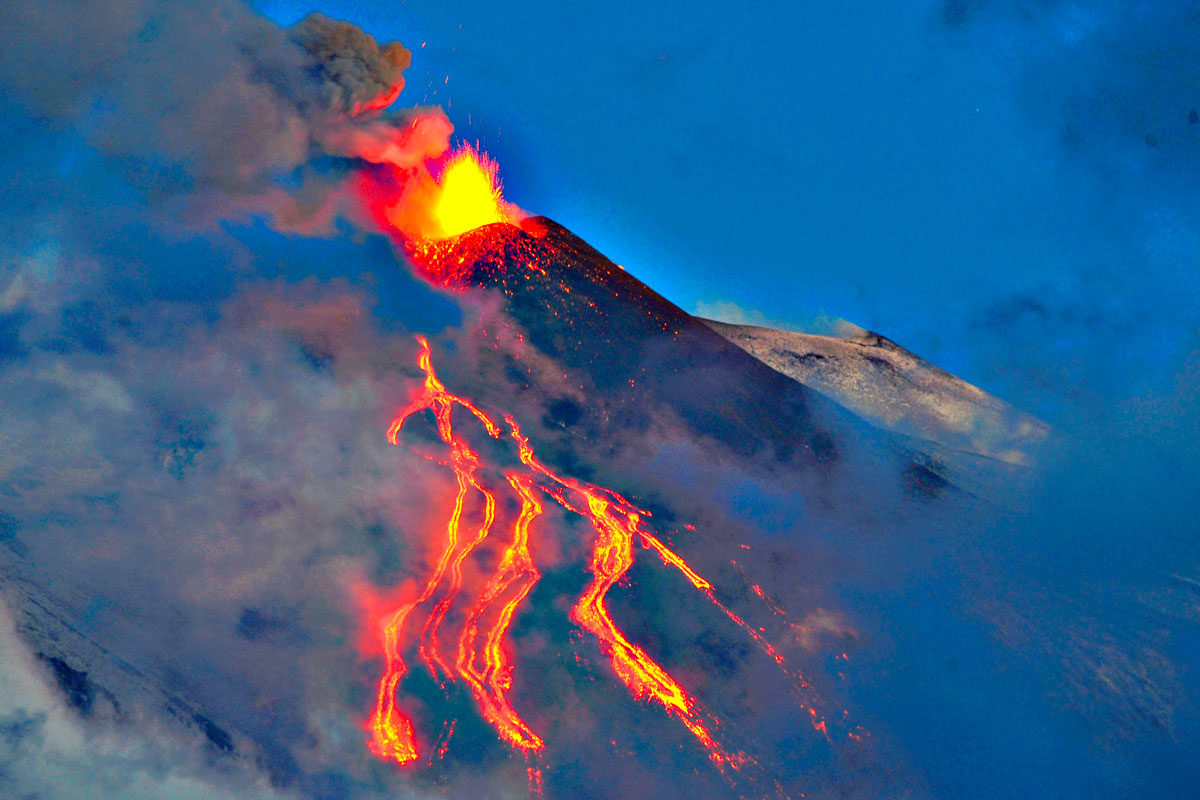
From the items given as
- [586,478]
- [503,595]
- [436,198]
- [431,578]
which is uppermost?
[436,198]

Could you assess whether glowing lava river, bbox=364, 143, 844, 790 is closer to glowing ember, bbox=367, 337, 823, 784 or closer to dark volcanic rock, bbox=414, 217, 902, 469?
glowing ember, bbox=367, 337, 823, 784

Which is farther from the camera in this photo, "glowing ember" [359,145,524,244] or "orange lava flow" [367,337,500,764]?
"glowing ember" [359,145,524,244]

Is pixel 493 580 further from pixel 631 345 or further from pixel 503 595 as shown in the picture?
pixel 631 345

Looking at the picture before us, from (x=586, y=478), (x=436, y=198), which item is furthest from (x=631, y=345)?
(x=436, y=198)

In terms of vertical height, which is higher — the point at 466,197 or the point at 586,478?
the point at 466,197

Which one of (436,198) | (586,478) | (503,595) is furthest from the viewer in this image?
(436,198)

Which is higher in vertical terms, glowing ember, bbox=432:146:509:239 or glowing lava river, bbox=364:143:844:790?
glowing ember, bbox=432:146:509:239

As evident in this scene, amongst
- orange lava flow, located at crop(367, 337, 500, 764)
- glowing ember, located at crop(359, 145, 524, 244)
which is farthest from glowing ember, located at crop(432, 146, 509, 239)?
orange lava flow, located at crop(367, 337, 500, 764)

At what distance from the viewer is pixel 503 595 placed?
515 cm

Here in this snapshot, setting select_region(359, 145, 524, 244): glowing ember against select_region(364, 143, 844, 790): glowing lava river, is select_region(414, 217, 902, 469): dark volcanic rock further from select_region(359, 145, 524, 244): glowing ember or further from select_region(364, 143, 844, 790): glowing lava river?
select_region(364, 143, 844, 790): glowing lava river

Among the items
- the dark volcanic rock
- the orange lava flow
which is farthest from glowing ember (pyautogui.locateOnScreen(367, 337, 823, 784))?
the dark volcanic rock

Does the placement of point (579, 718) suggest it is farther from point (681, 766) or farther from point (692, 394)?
point (692, 394)

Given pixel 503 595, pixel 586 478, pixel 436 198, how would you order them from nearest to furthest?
pixel 503 595 < pixel 586 478 < pixel 436 198

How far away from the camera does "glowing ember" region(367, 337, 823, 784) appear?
4.86m
